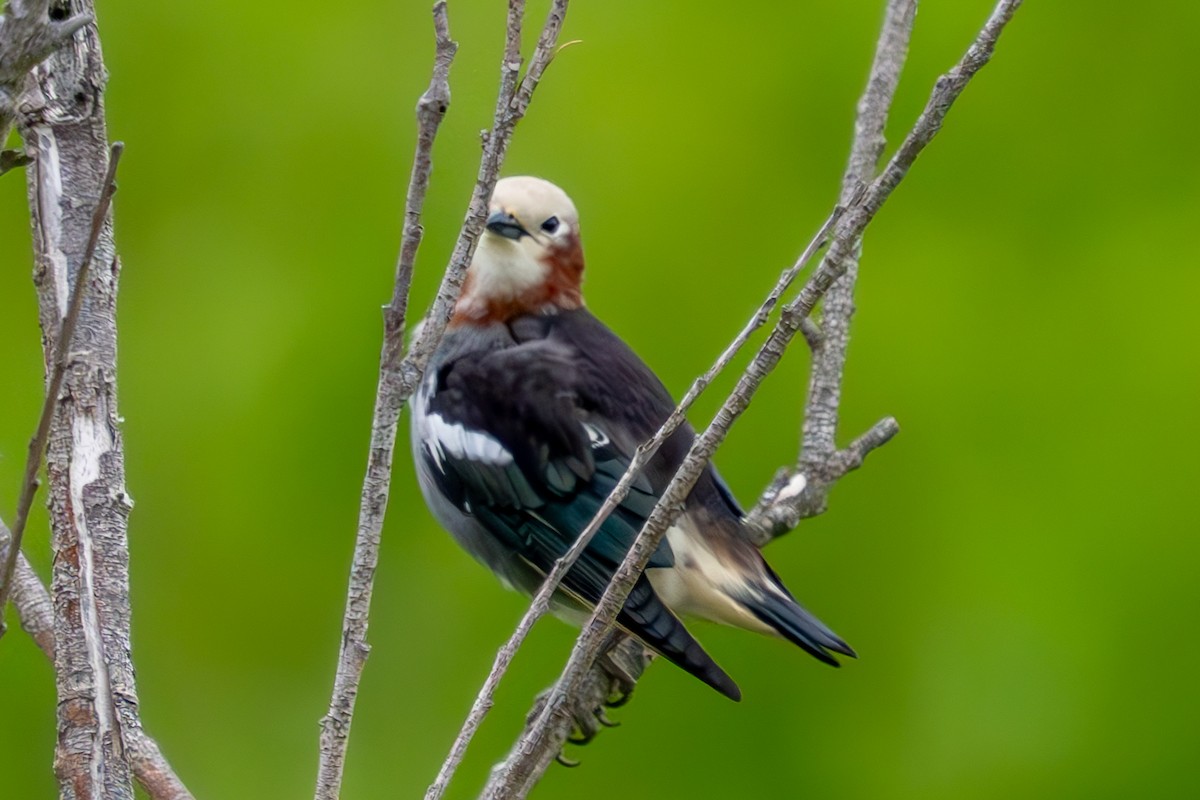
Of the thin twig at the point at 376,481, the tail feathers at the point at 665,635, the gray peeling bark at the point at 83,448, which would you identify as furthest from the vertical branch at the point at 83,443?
the tail feathers at the point at 665,635

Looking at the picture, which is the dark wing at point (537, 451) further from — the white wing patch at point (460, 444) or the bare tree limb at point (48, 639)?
the bare tree limb at point (48, 639)

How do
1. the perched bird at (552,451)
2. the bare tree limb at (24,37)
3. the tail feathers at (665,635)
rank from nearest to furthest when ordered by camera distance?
the bare tree limb at (24,37) → the tail feathers at (665,635) → the perched bird at (552,451)

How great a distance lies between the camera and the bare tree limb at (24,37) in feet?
2.60

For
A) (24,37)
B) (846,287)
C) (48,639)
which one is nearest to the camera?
(24,37)

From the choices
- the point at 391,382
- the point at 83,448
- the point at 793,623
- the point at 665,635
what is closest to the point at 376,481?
the point at 391,382

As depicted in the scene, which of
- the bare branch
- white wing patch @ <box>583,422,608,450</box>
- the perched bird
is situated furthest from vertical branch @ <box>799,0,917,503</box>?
white wing patch @ <box>583,422,608,450</box>

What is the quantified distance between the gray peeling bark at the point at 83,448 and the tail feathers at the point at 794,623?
0.79 m

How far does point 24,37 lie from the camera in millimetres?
800

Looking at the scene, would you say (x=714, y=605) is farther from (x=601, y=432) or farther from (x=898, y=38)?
(x=898, y=38)

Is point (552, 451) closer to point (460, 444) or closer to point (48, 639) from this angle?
point (460, 444)

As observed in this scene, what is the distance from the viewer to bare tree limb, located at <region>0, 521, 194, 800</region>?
1.10 meters

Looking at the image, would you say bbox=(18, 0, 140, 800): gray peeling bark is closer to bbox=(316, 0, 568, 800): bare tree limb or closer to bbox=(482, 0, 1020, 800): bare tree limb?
bbox=(316, 0, 568, 800): bare tree limb

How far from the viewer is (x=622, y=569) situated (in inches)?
37.2

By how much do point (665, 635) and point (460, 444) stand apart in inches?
16.9
